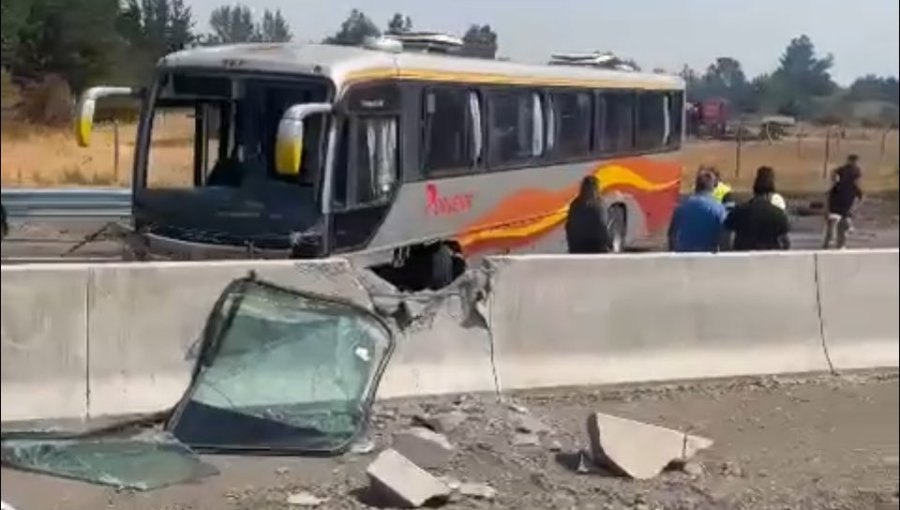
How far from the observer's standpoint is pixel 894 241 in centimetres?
1308

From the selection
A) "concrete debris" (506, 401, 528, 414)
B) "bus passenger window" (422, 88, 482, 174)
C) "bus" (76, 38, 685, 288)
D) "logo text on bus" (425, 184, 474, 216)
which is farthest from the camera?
"bus passenger window" (422, 88, 482, 174)

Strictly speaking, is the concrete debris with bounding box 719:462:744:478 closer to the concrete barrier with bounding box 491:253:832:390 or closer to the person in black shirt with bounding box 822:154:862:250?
the person in black shirt with bounding box 822:154:862:250

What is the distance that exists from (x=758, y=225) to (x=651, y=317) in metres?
0.96

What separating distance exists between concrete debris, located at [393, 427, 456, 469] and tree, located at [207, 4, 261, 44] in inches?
89.4

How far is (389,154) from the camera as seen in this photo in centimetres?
1451

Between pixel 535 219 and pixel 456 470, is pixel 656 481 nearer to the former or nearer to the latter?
pixel 456 470

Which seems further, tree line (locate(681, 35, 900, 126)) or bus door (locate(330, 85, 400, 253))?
bus door (locate(330, 85, 400, 253))

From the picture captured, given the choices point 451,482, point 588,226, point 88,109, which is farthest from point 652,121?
point 88,109


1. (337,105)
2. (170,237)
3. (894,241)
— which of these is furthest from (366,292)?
(894,241)

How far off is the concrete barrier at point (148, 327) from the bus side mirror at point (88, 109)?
8.86 ft

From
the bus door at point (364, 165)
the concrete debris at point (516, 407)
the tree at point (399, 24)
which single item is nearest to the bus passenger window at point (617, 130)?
the bus door at point (364, 165)

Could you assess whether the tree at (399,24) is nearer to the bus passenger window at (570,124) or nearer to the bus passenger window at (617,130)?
the bus passenger window at (570,124)

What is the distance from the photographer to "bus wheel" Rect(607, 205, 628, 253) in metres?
14.1

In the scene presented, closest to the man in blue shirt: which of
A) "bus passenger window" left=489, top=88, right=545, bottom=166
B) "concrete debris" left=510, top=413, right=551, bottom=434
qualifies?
"concrete debris" left=510, top=413, right=551, bottom=434
